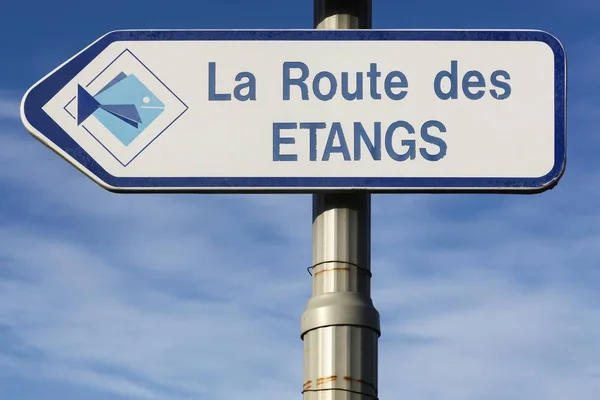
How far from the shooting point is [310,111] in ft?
12.3

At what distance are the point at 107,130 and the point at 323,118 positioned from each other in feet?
2.45

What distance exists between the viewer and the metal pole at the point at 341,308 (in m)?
3.53

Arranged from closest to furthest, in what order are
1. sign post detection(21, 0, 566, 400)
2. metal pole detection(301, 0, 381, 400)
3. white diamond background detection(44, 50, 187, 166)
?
metal pole detection(301, 0, 381, 400), sign post detection(21, 0, 566, 400), white diamond background detection(44, 50, 187, 166)

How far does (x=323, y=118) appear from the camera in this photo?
12.3 feet

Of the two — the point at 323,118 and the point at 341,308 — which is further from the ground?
the point at 323,118

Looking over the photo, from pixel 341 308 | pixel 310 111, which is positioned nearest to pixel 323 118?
pixel 310 111

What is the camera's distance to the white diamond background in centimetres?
380

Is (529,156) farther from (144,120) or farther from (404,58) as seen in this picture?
(144,120)

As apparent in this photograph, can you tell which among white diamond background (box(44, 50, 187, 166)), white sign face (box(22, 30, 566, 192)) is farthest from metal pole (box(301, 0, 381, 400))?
white diamond background (box(44, 50, 187, 166))

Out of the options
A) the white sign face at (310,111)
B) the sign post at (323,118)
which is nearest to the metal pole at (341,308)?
the sign post at (323,118)

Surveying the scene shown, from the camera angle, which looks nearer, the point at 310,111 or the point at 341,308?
the point at 341,308

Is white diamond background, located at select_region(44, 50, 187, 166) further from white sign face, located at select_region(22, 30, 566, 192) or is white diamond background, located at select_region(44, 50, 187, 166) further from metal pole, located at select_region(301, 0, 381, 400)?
metal pole, located at select_region(301, 0, 381, 400)

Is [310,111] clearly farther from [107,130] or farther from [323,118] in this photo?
[107,130]

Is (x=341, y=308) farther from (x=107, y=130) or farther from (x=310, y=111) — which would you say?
(x=107, y=130)
